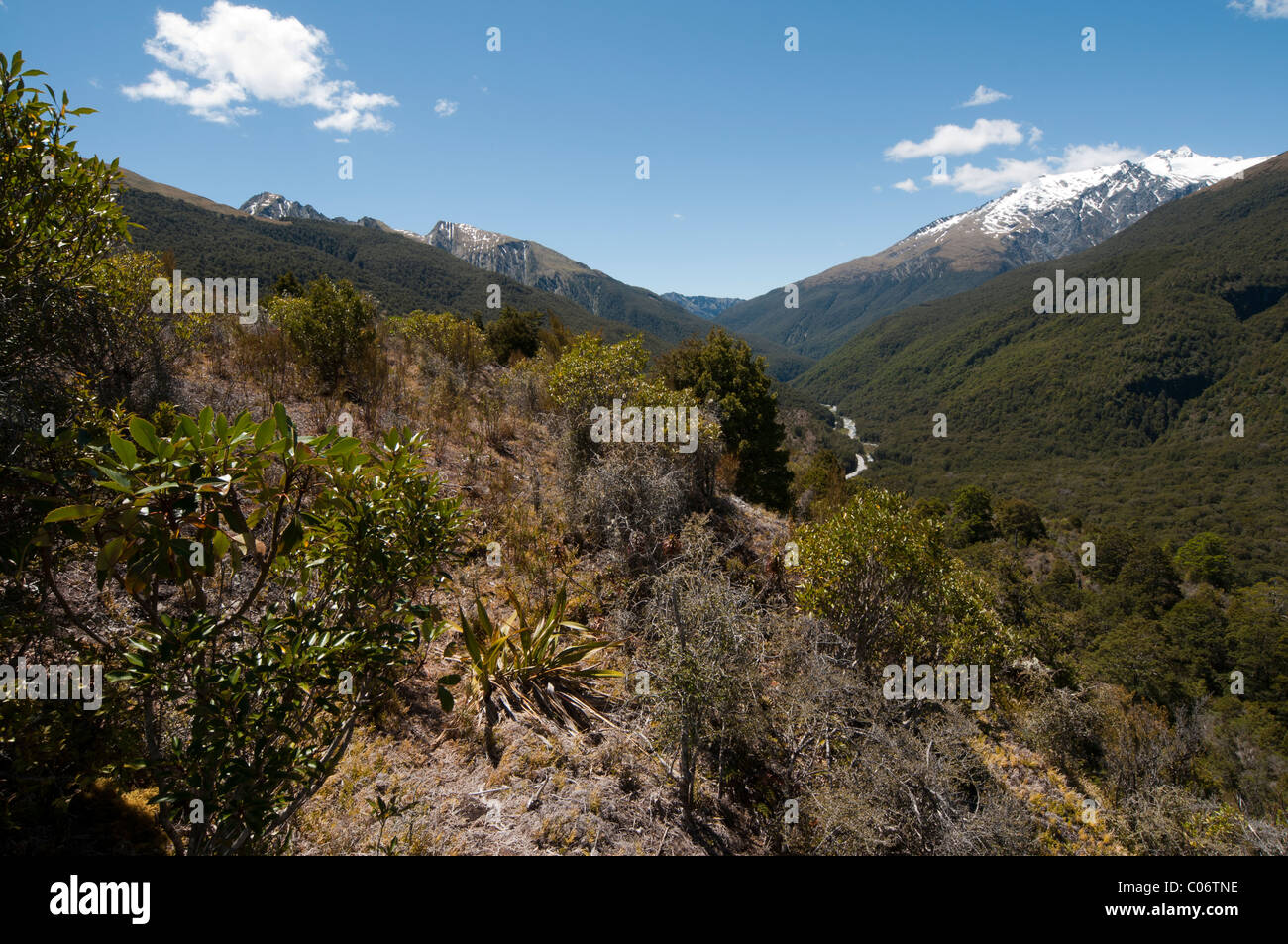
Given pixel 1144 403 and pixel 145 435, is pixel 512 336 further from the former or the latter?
pixel 1144 403

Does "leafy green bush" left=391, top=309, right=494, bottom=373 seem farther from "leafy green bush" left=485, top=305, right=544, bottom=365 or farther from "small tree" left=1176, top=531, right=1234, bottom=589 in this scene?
"small tree" left=1176, top=531, right=1234, bottom=589

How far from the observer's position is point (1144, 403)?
4518 inches

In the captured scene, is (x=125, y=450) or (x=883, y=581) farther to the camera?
(x=883, y=581)

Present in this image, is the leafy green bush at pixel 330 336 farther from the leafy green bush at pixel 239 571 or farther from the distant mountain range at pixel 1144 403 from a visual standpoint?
the distant mountain range at pixel 1144 403

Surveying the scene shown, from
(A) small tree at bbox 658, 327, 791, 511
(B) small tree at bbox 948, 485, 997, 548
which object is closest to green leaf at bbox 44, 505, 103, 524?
(A) small tree at bbox 658, 327, 791, 511

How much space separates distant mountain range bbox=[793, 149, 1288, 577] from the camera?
8312 cm

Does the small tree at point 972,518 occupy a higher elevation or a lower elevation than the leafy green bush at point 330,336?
lower

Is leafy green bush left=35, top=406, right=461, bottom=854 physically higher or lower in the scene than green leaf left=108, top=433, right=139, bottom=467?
lower

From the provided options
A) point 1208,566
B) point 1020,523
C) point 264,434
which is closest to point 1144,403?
point 1208,566

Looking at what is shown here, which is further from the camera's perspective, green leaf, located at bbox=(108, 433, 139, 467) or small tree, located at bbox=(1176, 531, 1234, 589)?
small tree, located at bbox=(1176, 531, 1234, 589)

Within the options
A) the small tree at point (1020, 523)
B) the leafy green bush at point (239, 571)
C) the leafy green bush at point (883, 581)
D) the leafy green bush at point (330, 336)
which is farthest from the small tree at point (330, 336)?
the small tree at point (1020, 523)

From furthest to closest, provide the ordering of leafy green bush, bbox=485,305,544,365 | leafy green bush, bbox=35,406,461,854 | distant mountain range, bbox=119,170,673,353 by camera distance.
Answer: distant mountain range, bbox=119,170,673,353, leafy green bush, bbox=485,305,544,365, leafy green bush, bbox=35,406,461,854

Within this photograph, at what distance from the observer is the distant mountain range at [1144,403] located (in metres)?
83.1
